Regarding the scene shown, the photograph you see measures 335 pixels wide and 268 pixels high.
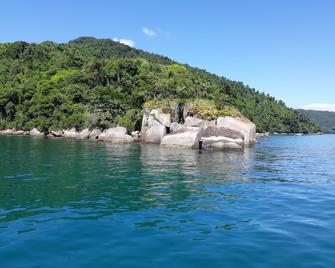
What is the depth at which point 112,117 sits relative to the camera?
255ft

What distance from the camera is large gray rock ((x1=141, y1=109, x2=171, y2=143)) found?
59.8 m

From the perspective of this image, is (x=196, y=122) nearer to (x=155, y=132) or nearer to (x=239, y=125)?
(x=239, y=125)

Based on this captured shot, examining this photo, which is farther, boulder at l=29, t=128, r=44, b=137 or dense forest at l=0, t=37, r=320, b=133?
boulder at l=29, t=128, r=44, b=137

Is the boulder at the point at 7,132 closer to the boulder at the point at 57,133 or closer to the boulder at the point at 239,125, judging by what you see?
the boulder at the point at 57,133

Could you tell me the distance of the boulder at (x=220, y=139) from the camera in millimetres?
47763

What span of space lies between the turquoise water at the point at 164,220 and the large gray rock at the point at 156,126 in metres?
34.9

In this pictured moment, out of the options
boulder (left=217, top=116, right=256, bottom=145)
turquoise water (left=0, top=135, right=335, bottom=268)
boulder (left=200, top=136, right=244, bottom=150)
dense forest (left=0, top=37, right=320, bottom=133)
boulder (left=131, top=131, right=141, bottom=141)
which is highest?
dense forest (left=0, top=37, right=320, bottom=133)

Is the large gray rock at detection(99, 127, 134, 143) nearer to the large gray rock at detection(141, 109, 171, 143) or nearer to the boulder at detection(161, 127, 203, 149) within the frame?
the large gray rock at detection(141, 109, 171, 143)

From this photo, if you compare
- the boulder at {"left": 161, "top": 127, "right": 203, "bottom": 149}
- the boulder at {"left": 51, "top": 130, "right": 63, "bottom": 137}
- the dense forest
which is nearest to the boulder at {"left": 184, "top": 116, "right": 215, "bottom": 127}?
the dense forest

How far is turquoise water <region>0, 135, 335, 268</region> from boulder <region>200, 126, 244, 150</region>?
74.9 ft

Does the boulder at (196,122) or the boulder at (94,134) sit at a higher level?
the boulder at (196,122)

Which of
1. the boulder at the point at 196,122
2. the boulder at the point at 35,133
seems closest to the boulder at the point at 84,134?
the boulder at the point at 35,133

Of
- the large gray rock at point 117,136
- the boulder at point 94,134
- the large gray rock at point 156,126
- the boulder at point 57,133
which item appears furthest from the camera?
the boulder at point 57,133

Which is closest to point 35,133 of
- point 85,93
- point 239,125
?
point 85,93
